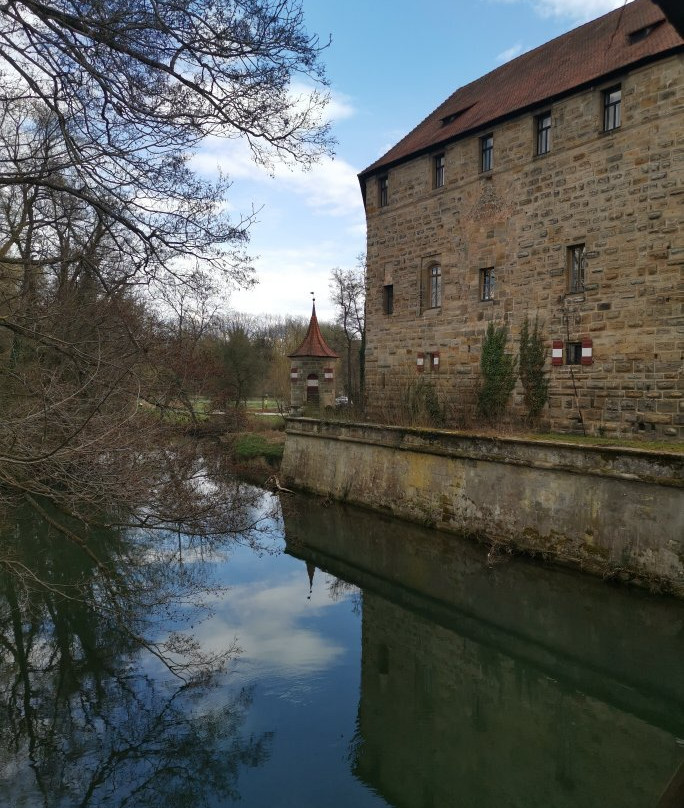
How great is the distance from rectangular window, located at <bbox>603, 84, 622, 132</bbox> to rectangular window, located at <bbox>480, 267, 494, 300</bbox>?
3.86 metres

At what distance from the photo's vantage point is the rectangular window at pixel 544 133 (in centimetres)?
1382

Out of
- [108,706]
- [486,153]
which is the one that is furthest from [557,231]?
[108,706]

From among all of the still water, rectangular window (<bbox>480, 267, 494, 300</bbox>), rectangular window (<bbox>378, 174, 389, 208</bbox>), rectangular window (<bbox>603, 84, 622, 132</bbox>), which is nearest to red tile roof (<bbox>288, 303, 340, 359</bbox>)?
rectangular window (<bbox>378, 174, 389, 208</bbox>)

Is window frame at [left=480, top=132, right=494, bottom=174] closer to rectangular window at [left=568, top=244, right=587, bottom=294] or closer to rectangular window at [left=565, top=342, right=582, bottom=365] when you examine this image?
rectangular window at [left=568, top=244, right=587, bottom=294]

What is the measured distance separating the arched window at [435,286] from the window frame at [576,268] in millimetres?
3889

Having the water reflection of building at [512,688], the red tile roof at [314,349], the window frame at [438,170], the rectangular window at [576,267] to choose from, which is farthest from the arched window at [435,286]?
the water reflection of building at [512,688]

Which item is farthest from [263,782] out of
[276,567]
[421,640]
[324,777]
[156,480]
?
[276,567]

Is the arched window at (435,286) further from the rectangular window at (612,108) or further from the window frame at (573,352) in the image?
the rectangular window at (612,108)

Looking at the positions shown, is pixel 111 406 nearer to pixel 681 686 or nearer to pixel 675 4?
pixel 675 4

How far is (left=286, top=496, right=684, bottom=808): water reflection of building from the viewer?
19.2ft

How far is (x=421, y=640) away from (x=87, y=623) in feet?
15.6

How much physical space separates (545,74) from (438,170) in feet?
10.9

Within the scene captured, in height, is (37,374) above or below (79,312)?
below

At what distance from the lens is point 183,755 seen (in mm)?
6090
